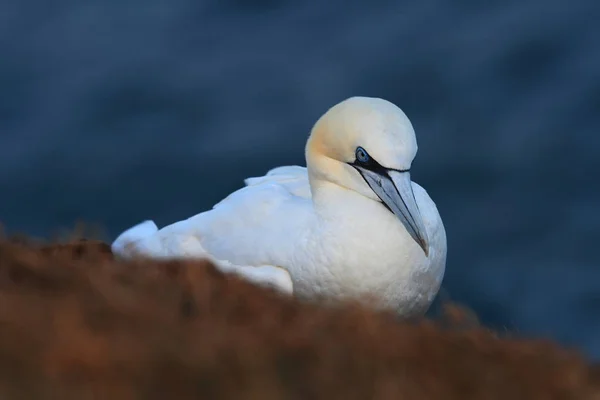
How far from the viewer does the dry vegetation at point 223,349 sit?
4.42m

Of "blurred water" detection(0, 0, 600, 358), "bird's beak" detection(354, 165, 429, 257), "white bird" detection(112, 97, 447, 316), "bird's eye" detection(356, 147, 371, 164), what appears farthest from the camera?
"blurred water" detection(0, 0, 600, 358)

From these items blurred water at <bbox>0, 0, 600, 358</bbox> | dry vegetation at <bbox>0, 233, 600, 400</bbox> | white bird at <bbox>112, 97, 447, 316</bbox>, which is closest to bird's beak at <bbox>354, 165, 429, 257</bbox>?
white bird at <bbox>112, 97, 447, 316</bbox>

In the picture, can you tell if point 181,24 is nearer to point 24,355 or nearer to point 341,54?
point 341,54

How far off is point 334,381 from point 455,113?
1369 centimetres

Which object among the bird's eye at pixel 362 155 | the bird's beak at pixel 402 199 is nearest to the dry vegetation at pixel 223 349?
the bird's beak at pixel 402 199

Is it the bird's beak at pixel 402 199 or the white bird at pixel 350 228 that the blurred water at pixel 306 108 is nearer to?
the white bird at pixel 350 228

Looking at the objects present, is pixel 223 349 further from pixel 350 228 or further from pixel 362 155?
pixel 362 155

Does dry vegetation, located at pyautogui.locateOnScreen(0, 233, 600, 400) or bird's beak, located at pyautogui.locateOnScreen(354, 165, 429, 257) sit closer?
dry vegetation, located at pyautogui.locateOnScreen(0, 233, 600, 400)

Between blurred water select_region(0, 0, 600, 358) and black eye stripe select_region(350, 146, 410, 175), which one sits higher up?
blurred water select_region(0, 0, 600, 358)

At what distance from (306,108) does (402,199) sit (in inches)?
392

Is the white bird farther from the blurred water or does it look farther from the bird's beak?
the blurred water

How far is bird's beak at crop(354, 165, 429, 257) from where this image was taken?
7828 mm

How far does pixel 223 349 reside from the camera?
15.1ft

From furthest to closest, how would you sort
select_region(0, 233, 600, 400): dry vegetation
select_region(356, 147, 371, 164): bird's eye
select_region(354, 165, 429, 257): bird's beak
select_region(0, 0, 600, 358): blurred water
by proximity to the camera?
select_region(0, 0, 600, 358): blurred water < select_region(356, 147, 371, 164): bird's eye < select_region(354, 165, 429, 257): bird's beak < select_region(0, 233, 600, 400): dry vegetation
